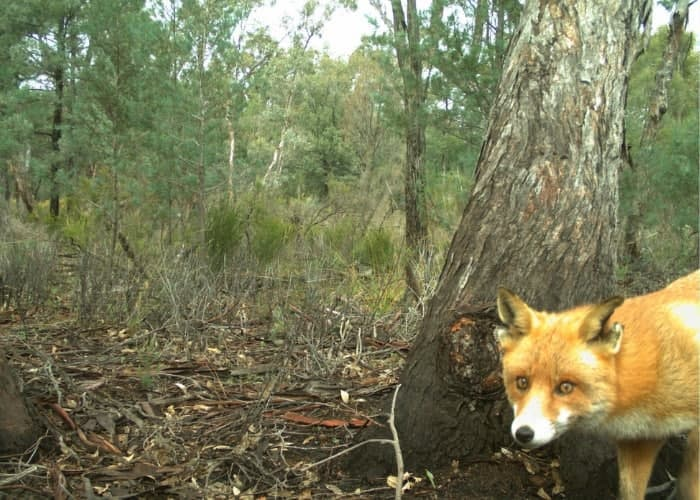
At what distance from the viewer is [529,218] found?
12.0 ft

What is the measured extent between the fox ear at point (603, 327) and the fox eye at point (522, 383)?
31 centimetres

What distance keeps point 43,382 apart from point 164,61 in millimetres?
6237

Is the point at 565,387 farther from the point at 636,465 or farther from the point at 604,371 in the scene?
the point at 636,465

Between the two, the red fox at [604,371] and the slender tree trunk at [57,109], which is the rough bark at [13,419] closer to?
the red fox at [604,371]

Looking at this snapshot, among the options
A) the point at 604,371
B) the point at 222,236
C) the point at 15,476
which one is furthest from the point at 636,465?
the point at 222,236

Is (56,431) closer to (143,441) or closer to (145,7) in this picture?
(143,441)

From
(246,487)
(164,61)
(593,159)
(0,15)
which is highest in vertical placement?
(0,15)

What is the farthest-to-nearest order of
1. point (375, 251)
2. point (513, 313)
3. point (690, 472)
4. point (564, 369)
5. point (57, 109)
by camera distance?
point (57, 109) → point (375, 251) → point (690, 472) → point (513, 313) → point (564, 369)

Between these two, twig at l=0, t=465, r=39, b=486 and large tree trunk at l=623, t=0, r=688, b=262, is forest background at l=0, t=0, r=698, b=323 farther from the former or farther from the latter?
twig at l=0, t=465, r=39, b=486

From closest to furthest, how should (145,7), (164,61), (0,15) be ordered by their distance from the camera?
1. (164,61)
2. (145,7)
3. (0,15)

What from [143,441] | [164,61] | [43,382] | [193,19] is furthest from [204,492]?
[193,19]

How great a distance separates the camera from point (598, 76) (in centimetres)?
380

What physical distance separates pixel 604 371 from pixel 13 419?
3.02 metres

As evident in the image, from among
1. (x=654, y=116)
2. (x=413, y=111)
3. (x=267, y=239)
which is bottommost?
(x=267, y=239)
